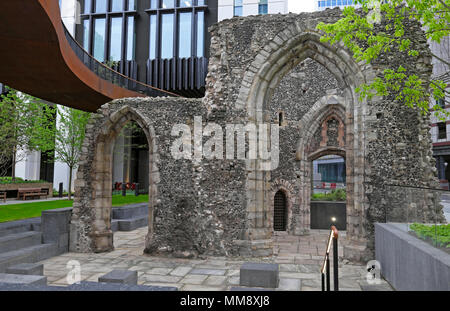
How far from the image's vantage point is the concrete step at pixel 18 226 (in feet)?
25.9

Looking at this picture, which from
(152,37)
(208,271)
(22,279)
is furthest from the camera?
(152,37)

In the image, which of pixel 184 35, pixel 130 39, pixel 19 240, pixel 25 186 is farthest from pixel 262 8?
pixel 19 240

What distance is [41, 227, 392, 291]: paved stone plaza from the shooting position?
20.3 feet

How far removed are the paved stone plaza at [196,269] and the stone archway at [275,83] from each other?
91 centimetres

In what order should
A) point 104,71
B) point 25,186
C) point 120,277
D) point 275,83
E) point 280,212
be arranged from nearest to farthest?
1. point 120,277
2. point 275,83
3. point 280,212
4. point 104,71
5. point 25,186

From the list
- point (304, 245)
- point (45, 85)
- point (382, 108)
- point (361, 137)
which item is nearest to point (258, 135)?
point (361, 137)

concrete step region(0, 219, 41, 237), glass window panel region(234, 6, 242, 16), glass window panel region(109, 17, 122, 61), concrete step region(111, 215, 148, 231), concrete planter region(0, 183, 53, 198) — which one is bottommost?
concrete step region(111, 215, 148, 231)

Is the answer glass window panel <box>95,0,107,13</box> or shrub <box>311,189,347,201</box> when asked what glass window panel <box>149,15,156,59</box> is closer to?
glass window panel <box>95,0,107,13</box>

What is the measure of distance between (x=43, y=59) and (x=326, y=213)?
11730 millimetres

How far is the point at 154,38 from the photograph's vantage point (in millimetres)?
24297

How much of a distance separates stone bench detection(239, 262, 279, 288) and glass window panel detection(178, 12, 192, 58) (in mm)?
20005

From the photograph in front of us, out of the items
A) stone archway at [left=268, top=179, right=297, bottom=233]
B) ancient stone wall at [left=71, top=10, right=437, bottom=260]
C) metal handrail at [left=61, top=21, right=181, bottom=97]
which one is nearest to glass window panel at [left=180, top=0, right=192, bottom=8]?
metal handrail at [left=61, top=21, right=181, bottom=97]

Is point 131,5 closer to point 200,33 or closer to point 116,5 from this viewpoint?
point 116,5

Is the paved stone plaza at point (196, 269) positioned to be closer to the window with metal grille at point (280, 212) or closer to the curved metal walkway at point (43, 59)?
the window with metal grille at point (280, 212)
